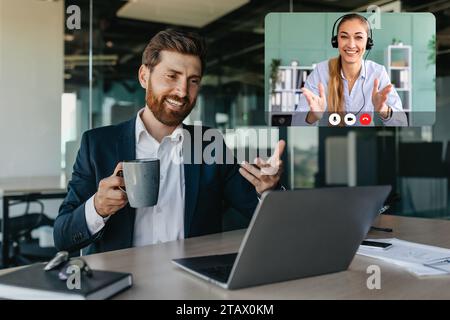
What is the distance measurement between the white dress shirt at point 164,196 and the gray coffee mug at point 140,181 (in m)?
0.40

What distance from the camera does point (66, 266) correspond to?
91cm

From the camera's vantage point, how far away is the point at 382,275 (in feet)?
3.42

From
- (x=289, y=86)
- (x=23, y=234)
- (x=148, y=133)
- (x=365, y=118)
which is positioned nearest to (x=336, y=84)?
(x=365, y=118)

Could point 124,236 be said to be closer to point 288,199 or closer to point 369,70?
point 288,199

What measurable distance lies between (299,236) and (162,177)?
1.03m

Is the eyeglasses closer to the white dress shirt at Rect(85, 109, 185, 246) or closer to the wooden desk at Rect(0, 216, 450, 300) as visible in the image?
the wooden desk at Rect(0, 216, 450, 300)

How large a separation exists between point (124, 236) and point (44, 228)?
2.34m

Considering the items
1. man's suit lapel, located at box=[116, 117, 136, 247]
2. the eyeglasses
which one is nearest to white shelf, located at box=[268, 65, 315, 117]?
man's suit lapel, located at box=[116, 117, 136, 247]

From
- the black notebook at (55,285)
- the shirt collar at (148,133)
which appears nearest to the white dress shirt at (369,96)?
the shirt collar at (148,133)

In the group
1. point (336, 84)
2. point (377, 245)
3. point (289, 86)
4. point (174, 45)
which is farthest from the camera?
point (289, 86)

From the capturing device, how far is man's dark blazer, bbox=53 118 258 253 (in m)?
1.60

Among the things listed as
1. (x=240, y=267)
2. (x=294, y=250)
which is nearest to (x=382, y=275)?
(x=294, y=250)

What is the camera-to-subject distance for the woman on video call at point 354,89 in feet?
7.73

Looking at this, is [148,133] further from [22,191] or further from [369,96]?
[22,191]
